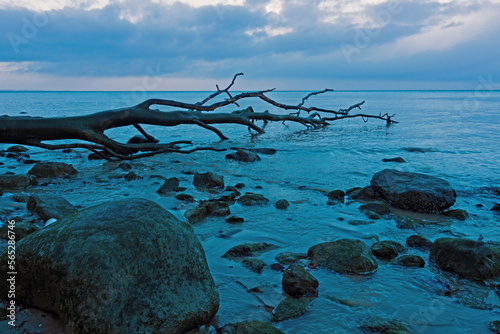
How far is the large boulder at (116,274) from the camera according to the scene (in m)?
2.53

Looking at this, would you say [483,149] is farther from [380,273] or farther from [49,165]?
[49,165]

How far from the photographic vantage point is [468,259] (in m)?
3.94

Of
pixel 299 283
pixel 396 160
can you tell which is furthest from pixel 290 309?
pixel 396 160

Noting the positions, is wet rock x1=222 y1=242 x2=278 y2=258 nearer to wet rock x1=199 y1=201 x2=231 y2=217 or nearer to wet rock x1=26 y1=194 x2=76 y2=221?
Answer: wet rock x1=199 y1=201 x2=231 y2=217

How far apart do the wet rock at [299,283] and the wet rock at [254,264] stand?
438mm

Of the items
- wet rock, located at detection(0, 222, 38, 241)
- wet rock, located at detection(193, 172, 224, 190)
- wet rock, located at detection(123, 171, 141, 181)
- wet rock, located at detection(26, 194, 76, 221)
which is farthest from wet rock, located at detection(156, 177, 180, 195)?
wet rock, located at detection(0, 222, 38, 241)

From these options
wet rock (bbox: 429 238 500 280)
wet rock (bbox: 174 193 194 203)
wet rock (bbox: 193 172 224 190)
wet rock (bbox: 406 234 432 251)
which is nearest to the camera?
wet rock (bbox: 429 238 500 280)

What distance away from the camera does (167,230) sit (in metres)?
3.06

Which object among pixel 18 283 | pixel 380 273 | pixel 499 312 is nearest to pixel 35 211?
pixel 18 283

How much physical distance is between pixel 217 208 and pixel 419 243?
9.78 ft

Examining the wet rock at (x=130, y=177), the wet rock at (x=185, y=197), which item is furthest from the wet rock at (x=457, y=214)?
the wet rock at (x=130, y=177)

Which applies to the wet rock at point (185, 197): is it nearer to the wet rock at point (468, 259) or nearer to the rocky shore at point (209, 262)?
the rocky shore at point (209, 262)

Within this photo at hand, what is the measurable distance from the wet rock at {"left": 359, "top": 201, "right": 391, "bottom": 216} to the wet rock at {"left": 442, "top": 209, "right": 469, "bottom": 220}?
3.21ft

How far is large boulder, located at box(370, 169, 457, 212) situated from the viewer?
6293mm
